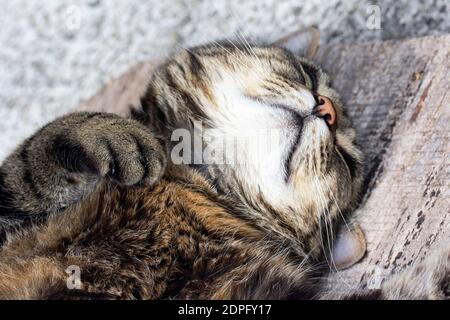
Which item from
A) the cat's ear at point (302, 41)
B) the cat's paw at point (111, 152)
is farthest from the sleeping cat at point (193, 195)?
the cat's ear at point (302, 41)

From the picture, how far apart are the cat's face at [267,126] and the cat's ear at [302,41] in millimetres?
285

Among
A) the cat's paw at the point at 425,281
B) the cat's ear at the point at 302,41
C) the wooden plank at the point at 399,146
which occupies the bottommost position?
the cat's paw at the point at 425,281

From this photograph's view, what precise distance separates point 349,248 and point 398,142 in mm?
313

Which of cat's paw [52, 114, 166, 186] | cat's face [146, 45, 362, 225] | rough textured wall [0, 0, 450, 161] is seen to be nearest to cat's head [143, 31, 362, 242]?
cat's face [146, 45, 362, 225]

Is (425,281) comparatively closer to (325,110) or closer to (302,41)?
(325,110)

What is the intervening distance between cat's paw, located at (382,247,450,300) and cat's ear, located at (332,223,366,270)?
0.51 feet

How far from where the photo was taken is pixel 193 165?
148 cm

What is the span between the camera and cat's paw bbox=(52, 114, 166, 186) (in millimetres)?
1191

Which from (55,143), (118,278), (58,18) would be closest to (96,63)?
(58,18)

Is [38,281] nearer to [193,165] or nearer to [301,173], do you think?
[193,165]

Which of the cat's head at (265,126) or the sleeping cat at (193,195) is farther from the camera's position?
the cat's head at (265,126)

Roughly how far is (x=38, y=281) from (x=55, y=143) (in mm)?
268

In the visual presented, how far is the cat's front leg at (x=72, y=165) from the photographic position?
3.94 feet

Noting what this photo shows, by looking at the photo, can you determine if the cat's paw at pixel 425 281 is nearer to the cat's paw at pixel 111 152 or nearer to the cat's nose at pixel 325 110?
the cat's nose at pixel 325 110
